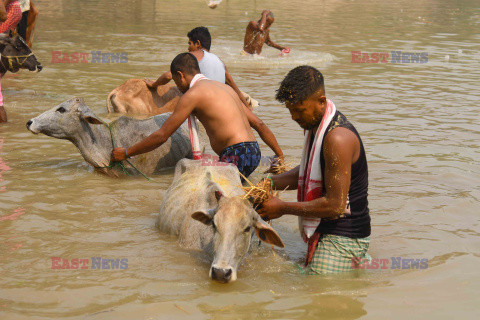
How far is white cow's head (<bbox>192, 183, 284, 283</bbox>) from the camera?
4.59m

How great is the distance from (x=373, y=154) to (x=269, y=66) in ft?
25.5

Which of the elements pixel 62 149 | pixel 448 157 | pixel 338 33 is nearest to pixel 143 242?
pixel 62 149

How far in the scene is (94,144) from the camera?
7.55 m

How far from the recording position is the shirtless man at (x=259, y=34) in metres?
16.5

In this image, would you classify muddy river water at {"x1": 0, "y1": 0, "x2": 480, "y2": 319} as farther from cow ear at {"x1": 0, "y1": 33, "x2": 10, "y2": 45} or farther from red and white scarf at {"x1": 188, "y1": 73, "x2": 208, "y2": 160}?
cow ear at {"x1": 0, "y1": 33, "x2": 10, "y2": 45}

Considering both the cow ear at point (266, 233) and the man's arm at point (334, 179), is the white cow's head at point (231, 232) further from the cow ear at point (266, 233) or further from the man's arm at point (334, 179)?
the man's arm at point (334, 179)

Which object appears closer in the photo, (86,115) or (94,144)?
(86,115)

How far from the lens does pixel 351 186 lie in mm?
4828

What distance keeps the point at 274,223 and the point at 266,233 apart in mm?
1579

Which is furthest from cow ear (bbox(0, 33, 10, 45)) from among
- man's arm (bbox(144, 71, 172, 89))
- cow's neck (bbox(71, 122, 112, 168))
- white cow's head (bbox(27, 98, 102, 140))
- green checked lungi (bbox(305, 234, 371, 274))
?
green checked lungi (bbox(305, 234, 371, 274))

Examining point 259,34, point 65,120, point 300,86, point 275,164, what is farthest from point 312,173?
point 259,34

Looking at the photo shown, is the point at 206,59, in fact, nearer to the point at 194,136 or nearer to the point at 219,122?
the point at 194,136

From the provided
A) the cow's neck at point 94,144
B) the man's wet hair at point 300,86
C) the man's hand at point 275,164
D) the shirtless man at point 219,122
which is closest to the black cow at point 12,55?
the cow's neck at point 94,144

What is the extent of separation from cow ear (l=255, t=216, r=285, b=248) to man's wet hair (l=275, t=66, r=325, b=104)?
3.22 feet
